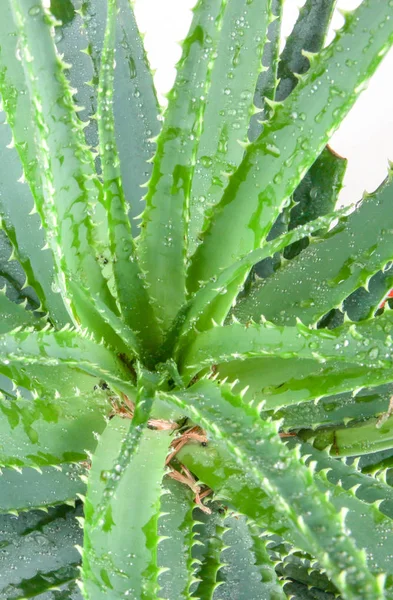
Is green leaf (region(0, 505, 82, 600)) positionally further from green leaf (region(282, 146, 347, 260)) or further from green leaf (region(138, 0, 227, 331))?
green leaf (region(282, 146, 347, 260))

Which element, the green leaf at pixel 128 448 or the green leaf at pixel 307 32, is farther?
the green leaf at pixel 307 32

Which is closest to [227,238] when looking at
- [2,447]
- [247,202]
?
[247,202]

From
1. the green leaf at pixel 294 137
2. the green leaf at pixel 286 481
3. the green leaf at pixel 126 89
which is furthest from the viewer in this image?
the green leaf at pixel 126 89

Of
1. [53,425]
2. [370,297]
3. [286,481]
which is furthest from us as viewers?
[370,297]

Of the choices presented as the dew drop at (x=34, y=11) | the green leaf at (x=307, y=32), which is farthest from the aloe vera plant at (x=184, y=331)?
the green leaf at (x=307, y=32)

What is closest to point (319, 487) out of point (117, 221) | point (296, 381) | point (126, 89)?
point (296, 381)

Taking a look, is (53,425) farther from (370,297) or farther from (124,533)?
(370,297)

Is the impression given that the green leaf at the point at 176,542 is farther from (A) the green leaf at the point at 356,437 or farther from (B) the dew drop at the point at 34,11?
(B) the dew drop at the point at 34,11
